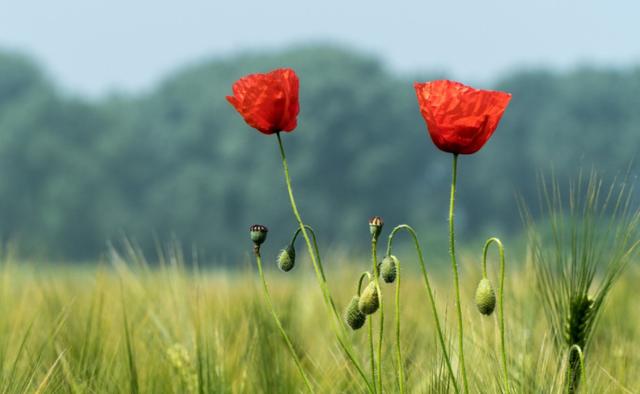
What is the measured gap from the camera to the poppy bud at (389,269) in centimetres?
143

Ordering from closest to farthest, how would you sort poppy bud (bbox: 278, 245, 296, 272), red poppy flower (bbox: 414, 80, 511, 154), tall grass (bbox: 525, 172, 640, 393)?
red poppy flower (bbox: 414, 80, 511, 154) < poppy bud (bbox: 278, 245, 296, 272) < tall grass (bbox: 525, 172, 640, 393)

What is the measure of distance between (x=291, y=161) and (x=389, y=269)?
1939 centimetres

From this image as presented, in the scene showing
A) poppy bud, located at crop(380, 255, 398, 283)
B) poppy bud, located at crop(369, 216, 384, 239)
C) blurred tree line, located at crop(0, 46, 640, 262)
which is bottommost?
blurred tree line, located at crop(0, 46, 640, 262)

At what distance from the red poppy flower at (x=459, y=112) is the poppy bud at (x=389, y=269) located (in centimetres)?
19

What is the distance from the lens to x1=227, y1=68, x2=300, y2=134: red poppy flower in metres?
1.49

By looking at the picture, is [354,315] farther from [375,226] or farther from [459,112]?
[459,112]

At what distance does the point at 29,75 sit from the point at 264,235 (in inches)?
963

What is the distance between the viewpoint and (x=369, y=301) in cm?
146

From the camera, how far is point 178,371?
2246mm

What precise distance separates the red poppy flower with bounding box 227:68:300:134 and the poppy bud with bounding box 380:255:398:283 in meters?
0.28

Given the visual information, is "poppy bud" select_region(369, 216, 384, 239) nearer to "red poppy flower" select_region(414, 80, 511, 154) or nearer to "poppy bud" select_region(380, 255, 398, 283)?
"poppy bud" select_region(380, 255, 398, 283)

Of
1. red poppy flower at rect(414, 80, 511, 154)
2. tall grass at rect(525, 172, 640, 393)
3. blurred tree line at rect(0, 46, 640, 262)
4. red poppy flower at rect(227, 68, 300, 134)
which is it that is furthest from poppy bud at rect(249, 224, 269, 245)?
blurred tree line at rect(0, 46, 640, 262)

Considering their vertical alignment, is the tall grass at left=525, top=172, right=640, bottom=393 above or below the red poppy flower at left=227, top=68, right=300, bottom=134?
below

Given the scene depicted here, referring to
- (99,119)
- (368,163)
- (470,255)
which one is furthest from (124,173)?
(470,255)
